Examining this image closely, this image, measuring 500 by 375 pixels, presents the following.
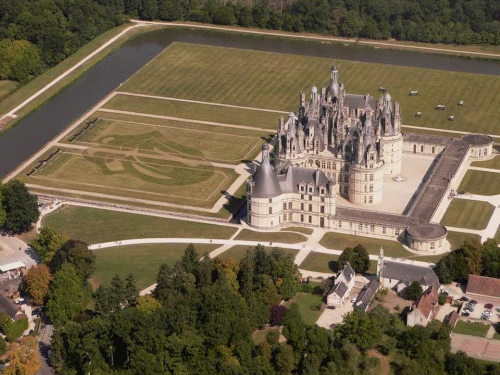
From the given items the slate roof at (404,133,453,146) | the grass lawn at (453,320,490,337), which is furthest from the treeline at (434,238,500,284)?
the slate roof at (404,133,453,146)

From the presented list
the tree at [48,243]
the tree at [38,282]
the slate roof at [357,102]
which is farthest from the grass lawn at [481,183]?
the tree at [38,282]

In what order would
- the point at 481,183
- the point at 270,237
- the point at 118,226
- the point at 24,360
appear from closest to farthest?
the point at 24,360 < the point at 270,237 < the point at 118,226 < the point at 481,183

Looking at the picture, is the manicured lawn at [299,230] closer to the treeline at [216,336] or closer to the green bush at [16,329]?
the treeline at [216,336]

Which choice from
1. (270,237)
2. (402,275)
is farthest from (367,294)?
(270,237)

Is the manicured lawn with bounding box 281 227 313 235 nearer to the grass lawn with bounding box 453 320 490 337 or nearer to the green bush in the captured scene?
the grass lawn with bounding box 453 320 490 337

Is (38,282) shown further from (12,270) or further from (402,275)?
(402,275)

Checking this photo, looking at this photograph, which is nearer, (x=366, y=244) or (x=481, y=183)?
(x=366, y=244)
